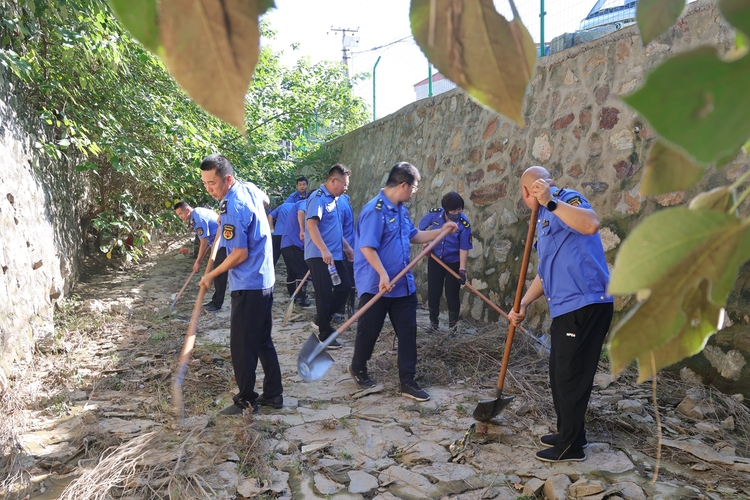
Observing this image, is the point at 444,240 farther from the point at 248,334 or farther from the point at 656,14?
the point at 656,14

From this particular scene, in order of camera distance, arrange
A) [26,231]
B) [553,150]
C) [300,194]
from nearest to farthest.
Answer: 1. [26,231]
2. [553,150]
3. [300,194]

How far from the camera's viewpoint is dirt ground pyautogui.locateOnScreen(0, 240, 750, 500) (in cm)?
303

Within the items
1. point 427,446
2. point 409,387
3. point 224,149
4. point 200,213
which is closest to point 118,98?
point 200,213

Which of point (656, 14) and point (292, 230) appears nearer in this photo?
point (656, 14)

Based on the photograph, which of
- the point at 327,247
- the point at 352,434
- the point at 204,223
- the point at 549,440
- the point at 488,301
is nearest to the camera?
the point at 549,440

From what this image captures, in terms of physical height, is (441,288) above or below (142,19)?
below

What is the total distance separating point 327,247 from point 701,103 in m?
6.06

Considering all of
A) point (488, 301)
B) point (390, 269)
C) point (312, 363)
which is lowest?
point (312, 363)

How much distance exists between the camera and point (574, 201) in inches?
124

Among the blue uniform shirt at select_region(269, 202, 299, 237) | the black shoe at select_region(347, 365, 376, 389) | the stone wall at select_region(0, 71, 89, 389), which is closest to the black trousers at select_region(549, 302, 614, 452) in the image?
the black shoe at select_region(347, 365, 376, 389)

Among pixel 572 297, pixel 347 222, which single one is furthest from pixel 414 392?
pixel 347 222

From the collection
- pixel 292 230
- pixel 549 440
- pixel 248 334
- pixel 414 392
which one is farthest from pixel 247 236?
pixel 292 230

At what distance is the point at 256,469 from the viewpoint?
322 cm

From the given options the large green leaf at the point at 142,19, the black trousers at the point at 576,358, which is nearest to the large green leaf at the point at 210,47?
the large green leaf at the point at 142,19
